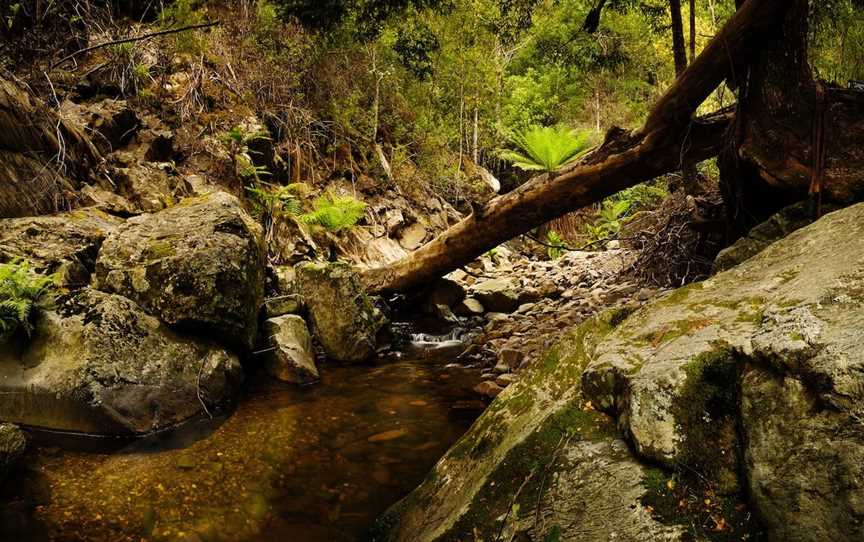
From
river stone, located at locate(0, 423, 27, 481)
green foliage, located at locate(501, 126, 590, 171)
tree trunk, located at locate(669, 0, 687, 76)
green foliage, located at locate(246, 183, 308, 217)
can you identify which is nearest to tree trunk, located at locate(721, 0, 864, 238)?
tree trunk, located at locate(669, 0, 687, 76)

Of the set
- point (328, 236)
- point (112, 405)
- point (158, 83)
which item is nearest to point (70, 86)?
point (158, 83)

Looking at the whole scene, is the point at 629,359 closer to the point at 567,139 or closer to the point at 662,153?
the point at 662,153

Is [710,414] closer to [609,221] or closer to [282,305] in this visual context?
[282,305]

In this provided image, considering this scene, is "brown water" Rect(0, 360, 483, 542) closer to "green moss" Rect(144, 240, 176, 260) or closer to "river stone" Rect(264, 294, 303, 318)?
"river stone" Rect(264, 294, 303, 318)

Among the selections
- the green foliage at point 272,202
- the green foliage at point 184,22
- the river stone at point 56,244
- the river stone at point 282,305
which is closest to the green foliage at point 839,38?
the river stone at point 282,305

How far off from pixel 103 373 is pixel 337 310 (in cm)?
259

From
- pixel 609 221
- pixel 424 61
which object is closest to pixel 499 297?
pixel 424 61

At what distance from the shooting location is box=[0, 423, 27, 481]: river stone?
288cm

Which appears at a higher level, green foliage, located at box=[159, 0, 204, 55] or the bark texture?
green foliage, located at box=[159, 0, 204, 55]

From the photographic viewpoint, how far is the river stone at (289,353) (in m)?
4.91

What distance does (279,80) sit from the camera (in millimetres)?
10305

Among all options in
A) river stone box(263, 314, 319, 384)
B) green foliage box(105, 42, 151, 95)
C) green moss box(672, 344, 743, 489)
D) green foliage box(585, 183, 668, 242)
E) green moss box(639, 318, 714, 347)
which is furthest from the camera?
green foliage box(585, 183, 668, 242)

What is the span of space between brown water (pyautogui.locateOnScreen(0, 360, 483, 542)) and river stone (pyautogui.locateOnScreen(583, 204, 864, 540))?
5.78 feet

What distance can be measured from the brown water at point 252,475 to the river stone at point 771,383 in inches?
69.4
